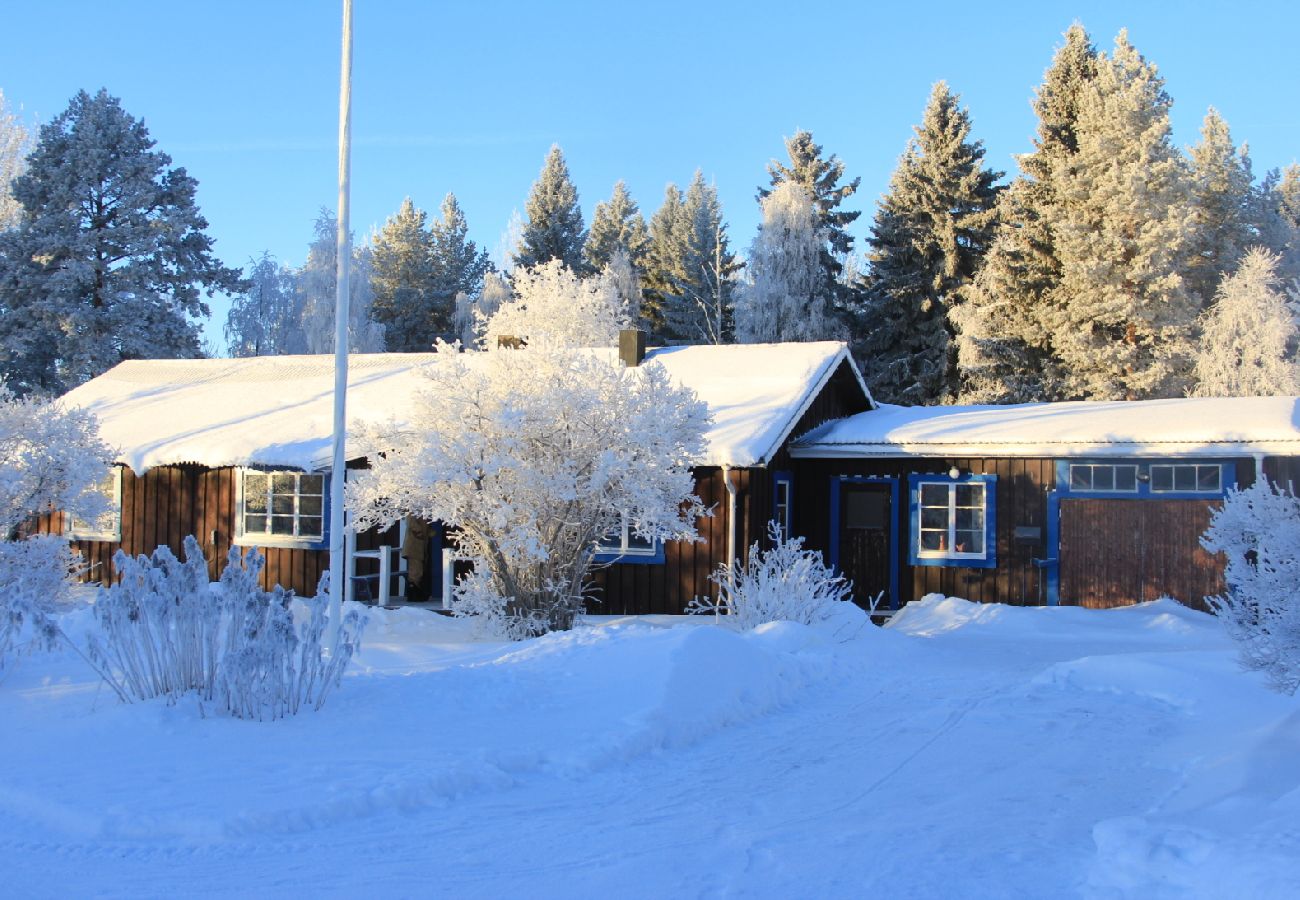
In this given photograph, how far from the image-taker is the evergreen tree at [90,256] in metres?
30.1

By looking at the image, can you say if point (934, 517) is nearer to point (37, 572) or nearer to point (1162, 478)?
point (1162, 478)

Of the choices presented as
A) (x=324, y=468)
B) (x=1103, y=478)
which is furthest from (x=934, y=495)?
(x=324, y=468)

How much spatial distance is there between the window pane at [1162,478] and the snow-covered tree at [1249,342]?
1391 centimetres

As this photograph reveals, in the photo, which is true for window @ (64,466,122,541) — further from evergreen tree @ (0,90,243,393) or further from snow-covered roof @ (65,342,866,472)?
evergreen tree @ (0,90,243,393)

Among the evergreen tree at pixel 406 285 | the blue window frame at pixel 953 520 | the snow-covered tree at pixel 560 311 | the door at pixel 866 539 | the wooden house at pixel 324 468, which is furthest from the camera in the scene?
the evergreen tree at pixel 406 285

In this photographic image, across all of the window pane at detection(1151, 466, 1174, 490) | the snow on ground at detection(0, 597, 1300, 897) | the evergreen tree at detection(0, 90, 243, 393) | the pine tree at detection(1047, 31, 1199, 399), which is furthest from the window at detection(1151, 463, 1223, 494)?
the evergreen tree at detection(0, 90, 243, 393)

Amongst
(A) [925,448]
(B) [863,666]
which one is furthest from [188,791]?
(A) [925,448]

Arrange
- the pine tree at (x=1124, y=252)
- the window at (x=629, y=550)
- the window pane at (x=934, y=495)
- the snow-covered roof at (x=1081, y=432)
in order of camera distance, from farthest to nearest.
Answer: the pine tree at (x=1124, y=252), the window pane at (x=934, y=495), the window at (x=629, y=550), the snow-covered roof at (x=1081, y=432)

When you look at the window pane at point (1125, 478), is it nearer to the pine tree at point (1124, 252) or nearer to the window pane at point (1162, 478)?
the window pane at point (1162, 478)

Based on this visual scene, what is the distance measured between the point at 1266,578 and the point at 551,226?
39.8 meters

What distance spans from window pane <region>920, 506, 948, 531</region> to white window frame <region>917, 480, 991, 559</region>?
15 millimetres

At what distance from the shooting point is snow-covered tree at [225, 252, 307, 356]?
4662 cm

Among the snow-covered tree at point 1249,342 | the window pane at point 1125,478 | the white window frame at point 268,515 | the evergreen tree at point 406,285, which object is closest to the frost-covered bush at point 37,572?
the white window frame at point 268,515

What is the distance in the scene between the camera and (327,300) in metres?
43.5
